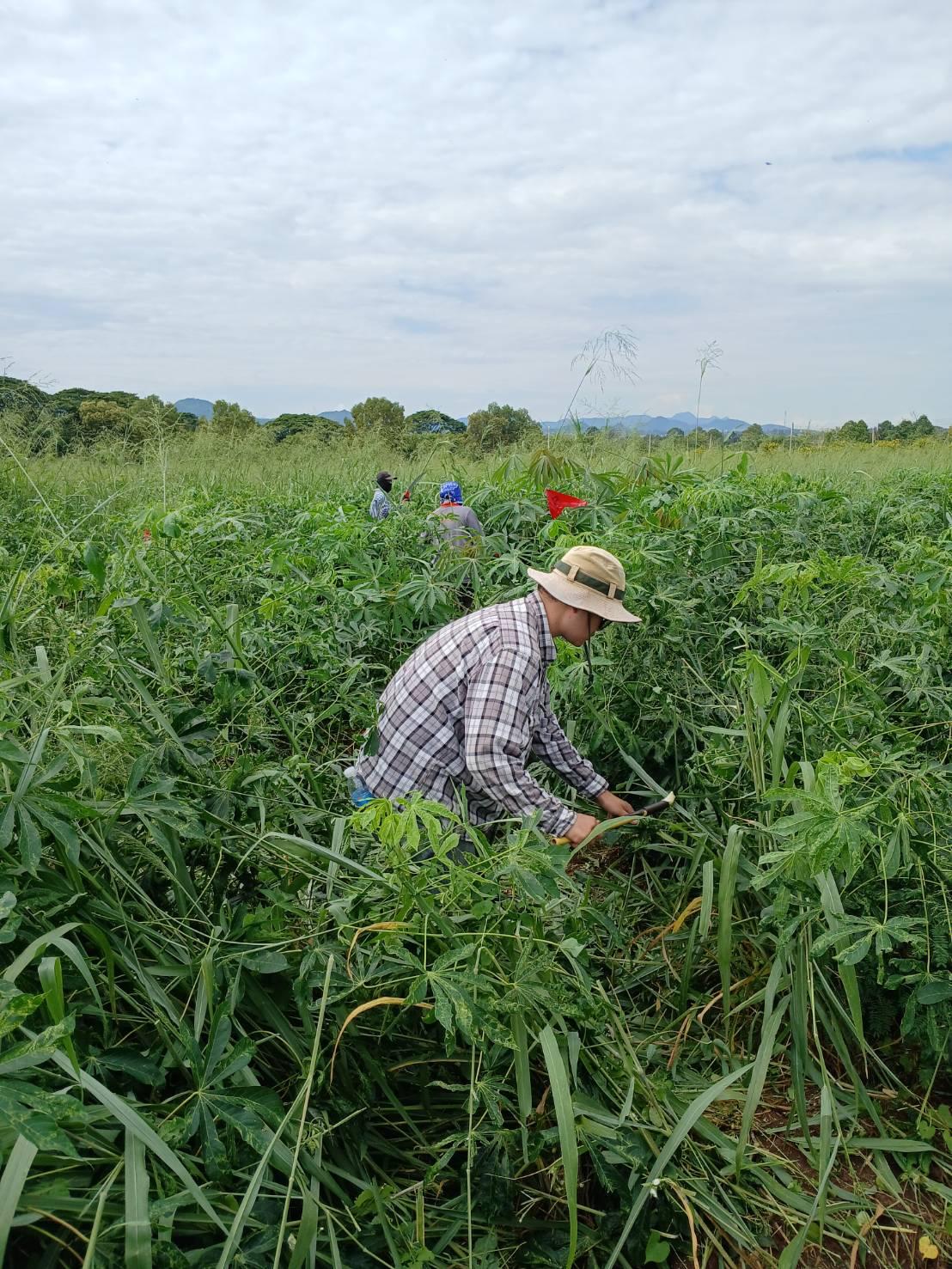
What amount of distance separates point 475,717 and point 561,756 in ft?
1.47

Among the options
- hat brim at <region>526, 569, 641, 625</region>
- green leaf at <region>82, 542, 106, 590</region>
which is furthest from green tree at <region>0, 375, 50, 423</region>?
hat brim at <region>526, 569, 641, 625</region>

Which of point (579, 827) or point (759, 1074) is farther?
point (579, 827)

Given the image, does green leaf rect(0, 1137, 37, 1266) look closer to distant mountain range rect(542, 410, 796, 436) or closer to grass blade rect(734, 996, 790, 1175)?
grass blade rect(734, 996, 790, 1175)

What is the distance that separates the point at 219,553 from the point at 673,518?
6.17 ft

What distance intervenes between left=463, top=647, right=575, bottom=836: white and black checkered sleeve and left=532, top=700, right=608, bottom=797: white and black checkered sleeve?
0.27m

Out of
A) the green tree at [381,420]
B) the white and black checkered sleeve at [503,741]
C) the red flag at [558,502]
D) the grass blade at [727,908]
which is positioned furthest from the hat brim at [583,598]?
the green tree at [381,420]

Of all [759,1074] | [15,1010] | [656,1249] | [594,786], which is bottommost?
[656,1249]

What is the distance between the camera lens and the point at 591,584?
2.46 m

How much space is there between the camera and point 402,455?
9.05m

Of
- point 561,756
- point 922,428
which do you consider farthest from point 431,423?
point 922,428

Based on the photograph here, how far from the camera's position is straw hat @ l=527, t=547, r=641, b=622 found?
2.46 meters

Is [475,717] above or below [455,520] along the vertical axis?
below

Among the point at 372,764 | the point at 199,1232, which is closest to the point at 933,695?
the point at 372,764

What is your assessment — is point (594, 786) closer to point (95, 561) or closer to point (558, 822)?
point (558, 822)
